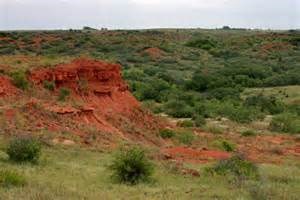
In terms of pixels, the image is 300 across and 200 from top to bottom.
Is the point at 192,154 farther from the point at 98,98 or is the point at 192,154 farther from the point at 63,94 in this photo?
the point at 98,98

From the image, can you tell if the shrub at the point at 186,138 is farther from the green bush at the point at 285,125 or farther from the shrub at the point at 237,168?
the shrub at the point at 237,168

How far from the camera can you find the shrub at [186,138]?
80.9 feet

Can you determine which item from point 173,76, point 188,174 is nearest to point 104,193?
point 188,174

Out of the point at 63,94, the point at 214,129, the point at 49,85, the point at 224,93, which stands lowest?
the point at 224,93

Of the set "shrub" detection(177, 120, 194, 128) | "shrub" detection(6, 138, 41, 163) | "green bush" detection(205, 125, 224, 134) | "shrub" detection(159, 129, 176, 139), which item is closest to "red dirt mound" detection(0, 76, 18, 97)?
"shrub" detection(6, 138, 41, 163)

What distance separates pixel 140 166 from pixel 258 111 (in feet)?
73.9

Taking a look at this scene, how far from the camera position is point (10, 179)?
1245 centimetres

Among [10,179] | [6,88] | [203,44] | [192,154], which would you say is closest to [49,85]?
[6,88]

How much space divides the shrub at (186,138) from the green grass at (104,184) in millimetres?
7244

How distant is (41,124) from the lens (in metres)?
19.9

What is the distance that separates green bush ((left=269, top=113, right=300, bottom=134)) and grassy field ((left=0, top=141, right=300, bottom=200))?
12891 millimetres

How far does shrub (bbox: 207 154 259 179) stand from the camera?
53.3ft

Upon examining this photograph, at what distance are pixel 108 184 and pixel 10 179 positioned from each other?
2.36 meters

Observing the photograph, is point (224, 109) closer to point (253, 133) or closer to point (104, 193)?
point (253, 133)
